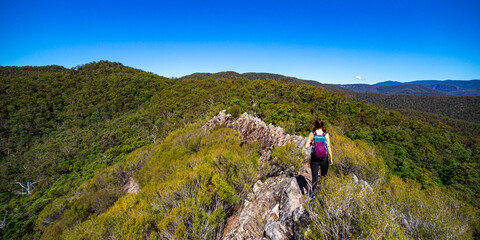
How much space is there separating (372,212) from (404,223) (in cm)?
264

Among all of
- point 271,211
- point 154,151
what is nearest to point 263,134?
point 271,211

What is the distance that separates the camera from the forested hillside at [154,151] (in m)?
9.30

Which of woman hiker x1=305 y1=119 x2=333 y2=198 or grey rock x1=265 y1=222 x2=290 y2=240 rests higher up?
woman hiker x1=305 y1=119 x2=333 y2=198

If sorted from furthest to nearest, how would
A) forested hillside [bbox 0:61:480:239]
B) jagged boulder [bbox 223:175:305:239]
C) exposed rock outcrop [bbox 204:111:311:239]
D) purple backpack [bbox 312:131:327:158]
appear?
1. forested hillside [bbox 0:61:480:239]
2. jagged boulder [bbox 223:175:305:239]
3. exposed rock outcrop [bbox 204:111:311:239]
4. purple backpack [bbox 312:131:327:158]

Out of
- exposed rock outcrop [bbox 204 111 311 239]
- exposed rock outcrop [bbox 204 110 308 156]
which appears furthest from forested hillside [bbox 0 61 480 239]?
exposed rock outcrop [bbox 204 110 308 156]

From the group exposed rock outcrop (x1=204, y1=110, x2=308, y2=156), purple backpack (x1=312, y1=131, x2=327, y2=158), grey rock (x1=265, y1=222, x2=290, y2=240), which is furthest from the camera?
exposed rock outcrop (x1=204, y1=110, x2=308, y2=156)

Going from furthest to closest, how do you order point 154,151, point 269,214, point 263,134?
point 154,151
point 263,134
point 269,214

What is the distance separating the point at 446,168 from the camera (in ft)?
133

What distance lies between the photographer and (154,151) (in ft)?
107

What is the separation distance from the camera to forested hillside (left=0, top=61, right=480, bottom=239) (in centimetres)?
930

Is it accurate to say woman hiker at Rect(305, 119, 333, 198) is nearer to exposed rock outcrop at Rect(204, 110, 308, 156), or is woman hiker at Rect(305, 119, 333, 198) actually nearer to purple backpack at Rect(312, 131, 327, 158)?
purple backpack at Rect(312, 131, 327, 158)

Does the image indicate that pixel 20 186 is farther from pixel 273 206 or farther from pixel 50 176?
pixel 273 206

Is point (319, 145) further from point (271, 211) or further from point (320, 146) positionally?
point (271, 211)

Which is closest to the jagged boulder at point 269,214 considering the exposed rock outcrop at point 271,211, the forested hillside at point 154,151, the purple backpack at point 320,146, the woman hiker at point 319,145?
the exposed rock outcrop at point 271,211
